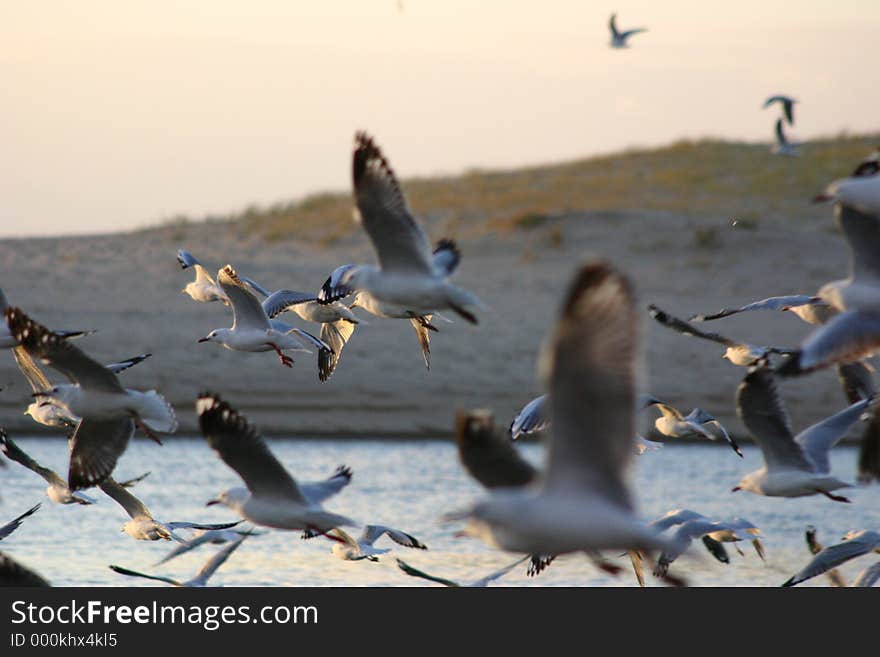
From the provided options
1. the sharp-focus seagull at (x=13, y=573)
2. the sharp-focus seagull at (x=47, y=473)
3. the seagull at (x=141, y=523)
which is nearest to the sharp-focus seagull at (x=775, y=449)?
the seagull at (x=141, y=523)

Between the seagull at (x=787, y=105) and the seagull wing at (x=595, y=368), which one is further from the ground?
the seagull at (x=787, y=105)

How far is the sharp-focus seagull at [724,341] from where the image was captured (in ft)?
30.5

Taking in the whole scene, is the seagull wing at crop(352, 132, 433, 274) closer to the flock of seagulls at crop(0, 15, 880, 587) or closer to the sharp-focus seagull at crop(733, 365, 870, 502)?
the flock of seagulls at crop(0, 15, 880, 587)

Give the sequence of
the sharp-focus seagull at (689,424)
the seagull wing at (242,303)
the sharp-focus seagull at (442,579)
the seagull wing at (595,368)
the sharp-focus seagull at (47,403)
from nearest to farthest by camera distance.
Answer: the seagull wing at (595,368) → the sharp-focus seagull at (442,579) → the sharp-focus seagull at (47,403) → the seagull wing at (242,303) → the sharp-focus seagull at (689,424)

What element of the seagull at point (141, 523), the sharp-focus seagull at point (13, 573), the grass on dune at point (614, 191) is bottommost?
the sharp-focus seagull at point (13, 573)

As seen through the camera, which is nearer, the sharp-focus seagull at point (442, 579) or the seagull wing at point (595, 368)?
the seagull wing at point (595, 368)

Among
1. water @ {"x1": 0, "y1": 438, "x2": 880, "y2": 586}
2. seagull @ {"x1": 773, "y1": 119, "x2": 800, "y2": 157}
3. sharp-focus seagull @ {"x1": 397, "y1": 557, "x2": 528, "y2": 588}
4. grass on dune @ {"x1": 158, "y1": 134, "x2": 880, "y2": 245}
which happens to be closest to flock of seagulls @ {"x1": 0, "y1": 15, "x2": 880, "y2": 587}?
sharp-focus seagull @ {"x1": 397, "y1": 557, "x2": 528, "y2": 588}

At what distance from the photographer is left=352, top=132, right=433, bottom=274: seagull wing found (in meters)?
7.62

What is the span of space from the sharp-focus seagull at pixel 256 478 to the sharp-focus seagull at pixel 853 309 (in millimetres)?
2345

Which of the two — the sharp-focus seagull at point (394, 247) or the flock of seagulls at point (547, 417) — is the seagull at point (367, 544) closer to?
the flock of seagulls at point (547, 417)

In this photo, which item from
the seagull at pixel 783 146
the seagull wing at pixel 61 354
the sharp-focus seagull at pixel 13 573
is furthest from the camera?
the seagull at pixel 783 146
